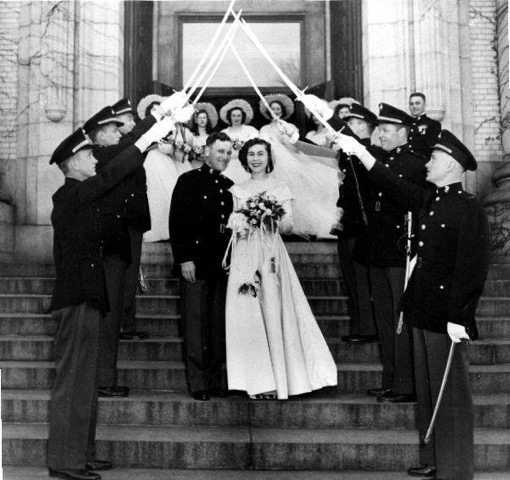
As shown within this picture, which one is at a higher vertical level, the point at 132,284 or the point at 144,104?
the point at 144,104

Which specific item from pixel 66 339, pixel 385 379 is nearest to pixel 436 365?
pixel 385 379

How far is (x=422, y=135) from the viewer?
17.2ft

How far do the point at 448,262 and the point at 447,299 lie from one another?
8.5 inches

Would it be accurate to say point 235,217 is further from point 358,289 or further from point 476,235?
point 476,235

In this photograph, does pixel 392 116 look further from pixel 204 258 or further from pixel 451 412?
pixel 451 412

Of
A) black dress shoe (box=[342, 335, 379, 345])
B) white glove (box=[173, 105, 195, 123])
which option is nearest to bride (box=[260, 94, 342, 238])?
black dress shoe (box=[342, 335, 379, 345])

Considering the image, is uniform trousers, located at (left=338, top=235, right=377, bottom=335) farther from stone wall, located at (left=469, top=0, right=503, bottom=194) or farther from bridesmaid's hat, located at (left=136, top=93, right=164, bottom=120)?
bridesmaid's hat, located at (left=136, top=93, right=164, bottom=120)

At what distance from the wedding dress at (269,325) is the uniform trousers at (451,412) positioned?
1.11 metres

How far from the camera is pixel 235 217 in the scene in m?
5.12

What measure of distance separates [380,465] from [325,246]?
11.0 ft

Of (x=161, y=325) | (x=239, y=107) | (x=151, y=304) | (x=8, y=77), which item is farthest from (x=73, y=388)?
(x=8, y=77)

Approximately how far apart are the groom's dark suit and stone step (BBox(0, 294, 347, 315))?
0.99 m

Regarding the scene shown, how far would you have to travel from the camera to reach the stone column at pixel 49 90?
316 inches

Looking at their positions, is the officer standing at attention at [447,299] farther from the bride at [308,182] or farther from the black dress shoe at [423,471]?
the bride at [308,182]
